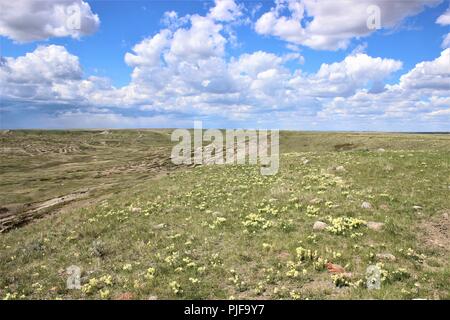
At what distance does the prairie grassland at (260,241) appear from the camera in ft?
50.4

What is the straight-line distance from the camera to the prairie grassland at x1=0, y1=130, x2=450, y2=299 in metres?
15.4

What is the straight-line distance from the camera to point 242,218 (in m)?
24.3

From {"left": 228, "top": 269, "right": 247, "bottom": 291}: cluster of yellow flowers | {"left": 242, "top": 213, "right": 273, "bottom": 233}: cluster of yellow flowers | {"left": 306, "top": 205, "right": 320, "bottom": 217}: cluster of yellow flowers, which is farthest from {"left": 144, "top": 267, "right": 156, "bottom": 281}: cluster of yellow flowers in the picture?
{"left": 306, "top": 205, "right": 320, "bottom": 217}: cluster of yellow flowers

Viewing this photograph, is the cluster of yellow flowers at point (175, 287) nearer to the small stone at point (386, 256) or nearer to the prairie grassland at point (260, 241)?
the prairie grassland at point (260, 241)

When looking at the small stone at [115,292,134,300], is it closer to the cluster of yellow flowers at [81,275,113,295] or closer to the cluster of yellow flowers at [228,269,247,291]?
the cluster of yellow flowers at [81,275,113,295]

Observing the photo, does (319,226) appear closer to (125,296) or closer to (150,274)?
(150,274)

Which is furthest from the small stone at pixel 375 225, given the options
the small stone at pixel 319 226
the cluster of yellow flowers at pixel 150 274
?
the cluster of yellow flowers at pixel 150 274

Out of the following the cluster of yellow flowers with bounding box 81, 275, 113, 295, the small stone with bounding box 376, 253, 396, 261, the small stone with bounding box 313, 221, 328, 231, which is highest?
the small stone with bounding box 313, 221, 328, 231

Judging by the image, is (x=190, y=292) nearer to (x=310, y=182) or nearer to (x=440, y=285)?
(x=440, y=285)

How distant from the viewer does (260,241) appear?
20.0 m

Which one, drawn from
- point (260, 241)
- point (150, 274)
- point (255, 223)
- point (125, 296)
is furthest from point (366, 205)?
point (125, 296)

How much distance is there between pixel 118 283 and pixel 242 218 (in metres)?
9.55
